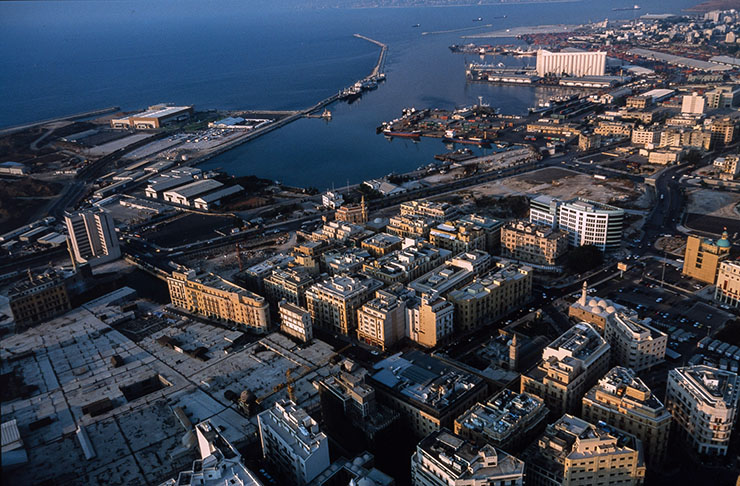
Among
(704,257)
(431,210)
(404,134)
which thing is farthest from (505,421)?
(404,134)

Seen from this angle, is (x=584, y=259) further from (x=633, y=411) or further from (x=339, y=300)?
(x=633, y=411)

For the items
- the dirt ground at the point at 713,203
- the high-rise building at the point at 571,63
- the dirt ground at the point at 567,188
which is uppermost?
the high-rise building at the point at 571,63

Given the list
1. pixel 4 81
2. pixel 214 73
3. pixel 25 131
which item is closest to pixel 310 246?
pixel 25 131

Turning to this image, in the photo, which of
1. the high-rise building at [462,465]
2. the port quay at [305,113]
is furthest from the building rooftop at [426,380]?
the port quay at [305,113]

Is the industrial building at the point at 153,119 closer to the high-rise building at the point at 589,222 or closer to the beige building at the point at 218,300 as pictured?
the beige building at the point at 218,300

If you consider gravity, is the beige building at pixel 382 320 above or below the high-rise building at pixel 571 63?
below

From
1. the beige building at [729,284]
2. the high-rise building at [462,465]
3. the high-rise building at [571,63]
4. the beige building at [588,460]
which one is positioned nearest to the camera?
the high-rise building at [462,465]

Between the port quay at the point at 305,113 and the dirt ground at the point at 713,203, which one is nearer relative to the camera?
the dirt ground at the point at 713,203
